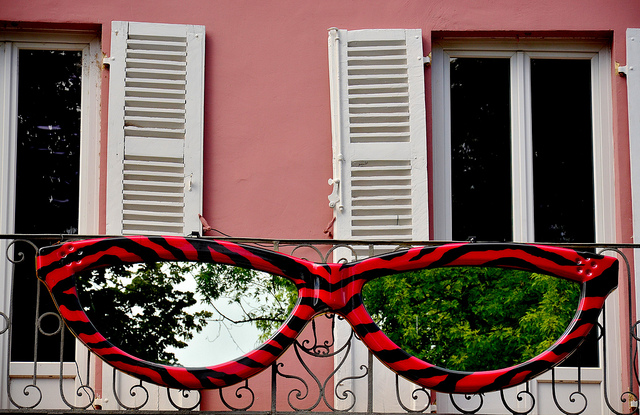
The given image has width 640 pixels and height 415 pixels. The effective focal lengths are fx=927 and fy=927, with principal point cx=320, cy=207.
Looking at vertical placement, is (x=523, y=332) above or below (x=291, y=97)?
below

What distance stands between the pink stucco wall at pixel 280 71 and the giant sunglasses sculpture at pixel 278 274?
3.48ft

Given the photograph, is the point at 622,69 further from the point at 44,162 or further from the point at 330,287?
the point at 44,162

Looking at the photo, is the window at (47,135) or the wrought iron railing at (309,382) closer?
the wrought iron railing at (309,382)

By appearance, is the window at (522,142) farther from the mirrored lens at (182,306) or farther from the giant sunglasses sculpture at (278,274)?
the mirrored lens at (182,306)

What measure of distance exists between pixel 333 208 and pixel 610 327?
1665mm

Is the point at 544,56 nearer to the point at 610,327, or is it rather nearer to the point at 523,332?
the point at 610,327

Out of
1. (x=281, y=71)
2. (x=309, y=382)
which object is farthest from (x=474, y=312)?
(x=281, y=71)

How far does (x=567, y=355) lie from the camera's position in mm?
4109

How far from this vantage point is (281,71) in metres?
5.29

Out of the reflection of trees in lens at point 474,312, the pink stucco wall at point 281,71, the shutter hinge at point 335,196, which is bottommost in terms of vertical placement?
the reflection of trees in lens at point 474,312

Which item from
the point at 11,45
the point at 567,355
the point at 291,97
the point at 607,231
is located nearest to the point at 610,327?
the point at 607,231

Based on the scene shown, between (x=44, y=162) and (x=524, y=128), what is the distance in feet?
9.14

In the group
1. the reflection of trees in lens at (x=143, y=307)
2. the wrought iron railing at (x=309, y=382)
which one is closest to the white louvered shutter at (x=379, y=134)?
the wrought iron railing at (x=309, y=382)

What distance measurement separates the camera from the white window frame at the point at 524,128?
17.3 feet
